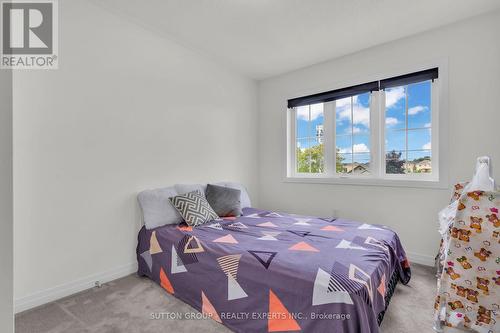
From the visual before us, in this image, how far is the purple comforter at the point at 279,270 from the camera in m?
1.26

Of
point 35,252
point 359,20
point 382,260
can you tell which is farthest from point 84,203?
point 359,20

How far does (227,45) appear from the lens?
2.98 meters

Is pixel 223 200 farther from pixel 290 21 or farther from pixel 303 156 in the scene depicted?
pixel 290 21

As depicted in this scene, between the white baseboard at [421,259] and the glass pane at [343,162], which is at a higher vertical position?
the glass pane at [343,162]

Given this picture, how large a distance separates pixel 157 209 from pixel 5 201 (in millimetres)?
1861

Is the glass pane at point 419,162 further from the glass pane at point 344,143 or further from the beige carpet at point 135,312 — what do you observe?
the beige carpet at point 135,312

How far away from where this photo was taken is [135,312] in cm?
179

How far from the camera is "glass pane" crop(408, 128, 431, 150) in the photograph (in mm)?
2734

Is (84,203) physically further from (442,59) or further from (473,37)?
(473,37)

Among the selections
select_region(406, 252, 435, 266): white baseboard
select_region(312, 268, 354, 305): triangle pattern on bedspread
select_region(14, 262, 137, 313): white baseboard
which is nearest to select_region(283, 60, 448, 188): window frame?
select_region(406, 252, 435, 266): white baseboard

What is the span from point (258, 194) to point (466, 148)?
2792mm

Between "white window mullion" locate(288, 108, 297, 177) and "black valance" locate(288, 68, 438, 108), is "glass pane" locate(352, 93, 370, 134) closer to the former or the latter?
"black valance" locate(288, 68, 438, 108)

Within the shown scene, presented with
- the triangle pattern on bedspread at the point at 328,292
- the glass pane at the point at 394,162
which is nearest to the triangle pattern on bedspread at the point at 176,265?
the triangle pattern on bedspread at the point at 328,292

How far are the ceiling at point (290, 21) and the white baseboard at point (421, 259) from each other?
8.15 feet
